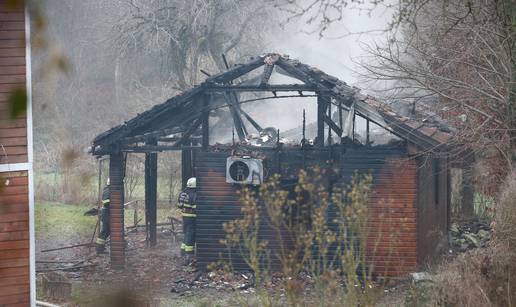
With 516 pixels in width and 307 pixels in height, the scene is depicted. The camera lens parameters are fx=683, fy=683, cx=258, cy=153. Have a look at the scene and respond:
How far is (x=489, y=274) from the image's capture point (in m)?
7.63

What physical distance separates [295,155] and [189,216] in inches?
106

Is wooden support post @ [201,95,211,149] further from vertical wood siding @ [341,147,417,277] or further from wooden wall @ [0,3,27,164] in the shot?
wooden wall @ [0,3,27,164]

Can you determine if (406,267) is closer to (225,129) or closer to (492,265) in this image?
(492,265)

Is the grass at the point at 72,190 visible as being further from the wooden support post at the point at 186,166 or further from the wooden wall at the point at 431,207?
the wooden wall at the point at 431,207

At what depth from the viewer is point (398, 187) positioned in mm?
13156

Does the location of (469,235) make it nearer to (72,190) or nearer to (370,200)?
(370,200)

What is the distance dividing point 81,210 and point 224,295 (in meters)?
11.0

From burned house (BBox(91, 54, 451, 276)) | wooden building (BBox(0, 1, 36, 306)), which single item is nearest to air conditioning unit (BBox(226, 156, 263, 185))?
burned house (BBox(91, 54, 451, 276))

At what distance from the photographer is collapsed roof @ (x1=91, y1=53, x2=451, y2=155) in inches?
492

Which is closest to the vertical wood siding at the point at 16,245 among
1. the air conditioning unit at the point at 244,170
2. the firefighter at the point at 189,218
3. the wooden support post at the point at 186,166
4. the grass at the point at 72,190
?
the air conditioning unit at the point at 244,170

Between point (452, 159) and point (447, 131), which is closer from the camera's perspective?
point (447, 131)

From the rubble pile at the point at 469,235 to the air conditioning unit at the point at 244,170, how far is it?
540 centimetres

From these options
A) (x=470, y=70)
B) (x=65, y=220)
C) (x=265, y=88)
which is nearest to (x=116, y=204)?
(x=265, y=88)

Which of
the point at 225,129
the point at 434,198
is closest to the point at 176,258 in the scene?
the point at 225,129
